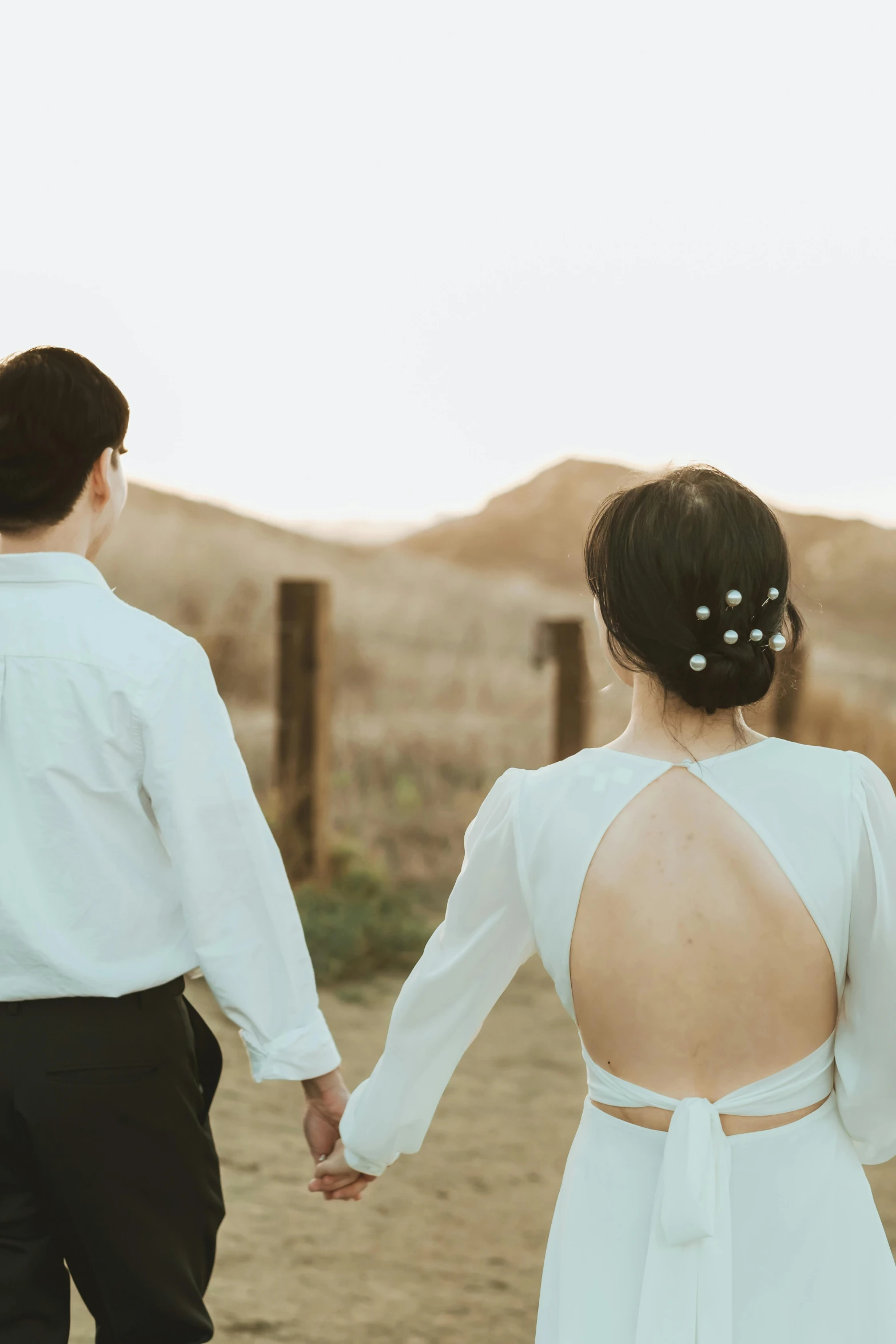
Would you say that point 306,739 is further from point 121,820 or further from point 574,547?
point 574,547

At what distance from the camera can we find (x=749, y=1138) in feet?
5.55

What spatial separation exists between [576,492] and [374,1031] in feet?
145

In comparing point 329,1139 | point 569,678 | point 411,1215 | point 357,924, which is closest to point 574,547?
point 569,678

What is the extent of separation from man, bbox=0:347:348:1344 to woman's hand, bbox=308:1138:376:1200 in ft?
0.51

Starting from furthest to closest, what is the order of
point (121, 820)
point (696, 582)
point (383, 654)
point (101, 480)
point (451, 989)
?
→ point (383, 654), point (101, 480), point (121, 820), point (451, 989), point (696, 582)

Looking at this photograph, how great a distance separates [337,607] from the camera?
23.0 meters

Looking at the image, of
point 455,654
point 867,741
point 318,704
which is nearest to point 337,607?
point 455,654

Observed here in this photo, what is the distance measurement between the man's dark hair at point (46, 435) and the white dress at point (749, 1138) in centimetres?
84

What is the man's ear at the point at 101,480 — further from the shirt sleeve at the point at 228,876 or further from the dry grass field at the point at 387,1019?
the dry grass field at the point at 387,1019

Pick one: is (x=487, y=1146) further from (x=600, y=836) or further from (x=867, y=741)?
(x=867, y=741)

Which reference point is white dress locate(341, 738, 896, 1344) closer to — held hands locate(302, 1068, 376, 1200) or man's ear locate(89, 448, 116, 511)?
held hands locate(302, 1068, 376, 1200)

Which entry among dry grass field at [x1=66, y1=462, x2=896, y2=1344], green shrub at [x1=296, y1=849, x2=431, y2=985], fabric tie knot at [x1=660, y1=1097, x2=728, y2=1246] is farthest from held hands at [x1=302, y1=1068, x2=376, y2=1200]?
green shrub at [x1=296, y1=849, x2=431, y2=985]

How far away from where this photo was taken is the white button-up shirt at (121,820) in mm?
1980

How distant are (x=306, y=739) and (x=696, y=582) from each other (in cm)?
525
